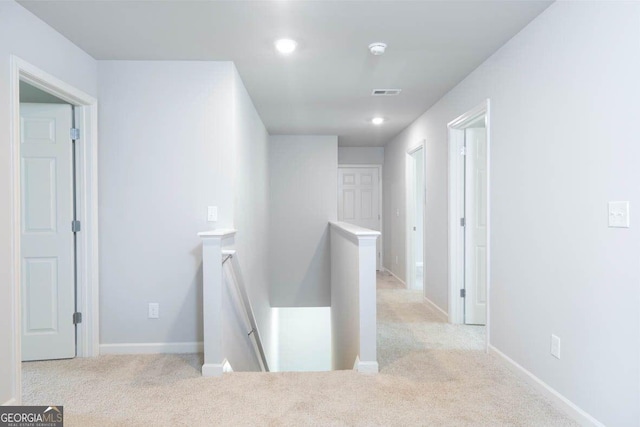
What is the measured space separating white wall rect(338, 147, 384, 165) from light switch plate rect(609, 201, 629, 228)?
6.19 m

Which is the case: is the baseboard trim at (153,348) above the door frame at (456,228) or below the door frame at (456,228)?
below

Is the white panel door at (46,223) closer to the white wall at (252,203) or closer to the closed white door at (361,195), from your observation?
the white wall at (252,203)

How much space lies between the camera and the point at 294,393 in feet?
8.30

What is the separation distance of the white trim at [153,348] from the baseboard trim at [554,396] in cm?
232

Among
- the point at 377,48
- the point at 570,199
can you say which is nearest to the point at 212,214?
the point at 377,48

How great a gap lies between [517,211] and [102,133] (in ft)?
10.4

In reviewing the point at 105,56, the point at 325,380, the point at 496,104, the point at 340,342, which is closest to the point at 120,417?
the point at 325,380

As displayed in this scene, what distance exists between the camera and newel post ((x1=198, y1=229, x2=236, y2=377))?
2.80m

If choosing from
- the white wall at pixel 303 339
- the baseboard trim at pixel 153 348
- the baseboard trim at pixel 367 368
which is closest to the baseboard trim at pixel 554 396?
the baseboard trim at pixel 367 368

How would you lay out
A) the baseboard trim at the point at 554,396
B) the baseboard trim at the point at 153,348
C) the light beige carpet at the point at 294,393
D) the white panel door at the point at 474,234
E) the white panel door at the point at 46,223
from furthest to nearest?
the white panel door at the point at 474,234 < the baseboard trim at the point at 153,348 < the white panel door at the point at 46,223 < the light beige carpet at the point at 294,393 < the baseboard trim at the point at 554,396

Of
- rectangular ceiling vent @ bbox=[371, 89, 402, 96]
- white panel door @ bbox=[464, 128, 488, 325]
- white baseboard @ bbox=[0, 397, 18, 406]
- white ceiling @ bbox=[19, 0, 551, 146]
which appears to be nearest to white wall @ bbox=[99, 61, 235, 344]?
white ceiling @ bbox=[19, 0, 551, 146]

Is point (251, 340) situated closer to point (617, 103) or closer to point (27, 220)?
point (27, 220)

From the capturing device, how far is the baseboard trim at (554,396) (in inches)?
84.0

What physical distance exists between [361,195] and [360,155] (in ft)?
2.52
